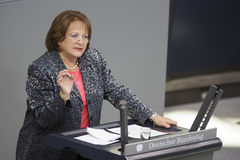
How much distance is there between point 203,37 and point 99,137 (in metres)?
5.57

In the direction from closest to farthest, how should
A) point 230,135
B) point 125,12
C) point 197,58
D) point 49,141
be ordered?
point 49,141 → point 125,12 → point 230,135 → point 197,58

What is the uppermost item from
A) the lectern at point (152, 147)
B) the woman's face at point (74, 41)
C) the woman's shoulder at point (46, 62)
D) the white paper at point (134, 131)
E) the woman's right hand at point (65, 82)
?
the woman's face at point (74, 41)

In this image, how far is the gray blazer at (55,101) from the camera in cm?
326

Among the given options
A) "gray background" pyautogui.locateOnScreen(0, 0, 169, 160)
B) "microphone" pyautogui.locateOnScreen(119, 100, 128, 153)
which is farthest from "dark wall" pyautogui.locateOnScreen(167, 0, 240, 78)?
"microphone" pyautogui.locateOnScreen(119, 100, 128, 153)

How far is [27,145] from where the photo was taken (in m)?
3.43

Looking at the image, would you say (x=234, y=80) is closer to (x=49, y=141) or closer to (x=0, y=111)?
(x=0, y=111)

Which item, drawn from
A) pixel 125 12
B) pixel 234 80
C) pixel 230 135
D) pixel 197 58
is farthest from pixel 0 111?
pixel 234 80

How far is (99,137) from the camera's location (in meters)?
3.05

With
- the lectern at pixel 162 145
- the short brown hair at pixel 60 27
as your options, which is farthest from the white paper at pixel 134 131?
the short brown hair at pixel 60 27

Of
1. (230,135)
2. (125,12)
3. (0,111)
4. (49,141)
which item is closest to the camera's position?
(49,141)

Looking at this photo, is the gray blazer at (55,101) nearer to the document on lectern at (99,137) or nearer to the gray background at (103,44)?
the document on lectern at (99,137)

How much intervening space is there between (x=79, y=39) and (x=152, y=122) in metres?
0.72

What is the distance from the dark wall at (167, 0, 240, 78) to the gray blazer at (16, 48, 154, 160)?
14.4 ft

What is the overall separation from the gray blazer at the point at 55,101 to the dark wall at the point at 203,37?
4404 millimetres
